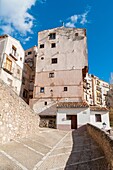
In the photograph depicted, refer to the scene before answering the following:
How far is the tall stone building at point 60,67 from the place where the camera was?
861 inches

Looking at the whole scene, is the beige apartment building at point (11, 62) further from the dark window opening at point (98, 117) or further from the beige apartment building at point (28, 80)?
the dark window opening at point (98, 117)

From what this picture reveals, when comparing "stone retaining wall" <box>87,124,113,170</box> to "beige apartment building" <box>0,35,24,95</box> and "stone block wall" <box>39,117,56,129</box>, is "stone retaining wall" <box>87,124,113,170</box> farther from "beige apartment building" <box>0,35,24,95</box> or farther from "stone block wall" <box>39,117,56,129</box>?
"beige apartment building" <box>0,35,24,95</box>

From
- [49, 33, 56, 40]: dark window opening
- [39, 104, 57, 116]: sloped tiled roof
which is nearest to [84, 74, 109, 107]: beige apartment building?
[49, 33, 56, 40]: dark window opening

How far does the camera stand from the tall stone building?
21.9m

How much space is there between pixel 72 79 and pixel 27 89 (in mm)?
10899

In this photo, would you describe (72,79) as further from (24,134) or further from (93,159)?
(93,159)

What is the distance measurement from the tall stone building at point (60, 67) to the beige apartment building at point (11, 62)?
373cm

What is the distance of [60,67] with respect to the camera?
23641 millimetres

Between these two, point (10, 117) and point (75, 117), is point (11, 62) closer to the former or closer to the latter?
point (75, 117)

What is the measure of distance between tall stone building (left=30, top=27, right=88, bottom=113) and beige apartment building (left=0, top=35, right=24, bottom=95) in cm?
373

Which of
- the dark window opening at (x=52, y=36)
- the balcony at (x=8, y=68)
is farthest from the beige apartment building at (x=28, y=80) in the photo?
the dark window opening at (x=52, y=36)

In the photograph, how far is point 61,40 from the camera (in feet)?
84.5

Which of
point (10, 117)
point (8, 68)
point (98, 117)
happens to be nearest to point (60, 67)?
point (8, 68)

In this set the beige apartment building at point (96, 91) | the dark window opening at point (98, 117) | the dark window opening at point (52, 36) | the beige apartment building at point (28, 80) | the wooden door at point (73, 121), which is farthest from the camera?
the beige apartment building at point (96, 91)
